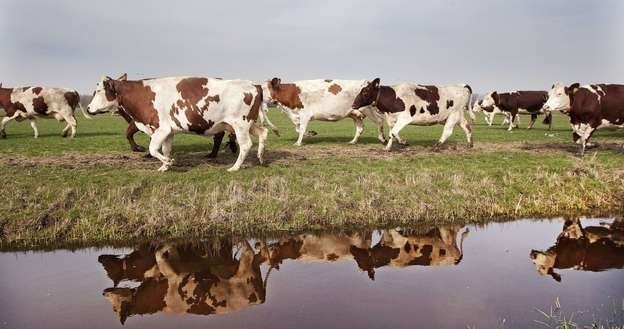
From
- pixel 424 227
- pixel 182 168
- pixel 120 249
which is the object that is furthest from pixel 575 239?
pixel 182 168

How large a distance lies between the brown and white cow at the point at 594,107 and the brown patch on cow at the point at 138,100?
13.3 m

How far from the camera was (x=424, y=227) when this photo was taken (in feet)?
37.4

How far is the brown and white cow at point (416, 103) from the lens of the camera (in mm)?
18594

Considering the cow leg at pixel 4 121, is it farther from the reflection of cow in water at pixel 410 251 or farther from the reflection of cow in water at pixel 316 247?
the reflection of cow in water at pixel 410 251

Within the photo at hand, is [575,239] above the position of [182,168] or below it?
below

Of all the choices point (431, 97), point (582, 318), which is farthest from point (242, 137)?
point (582, 318)

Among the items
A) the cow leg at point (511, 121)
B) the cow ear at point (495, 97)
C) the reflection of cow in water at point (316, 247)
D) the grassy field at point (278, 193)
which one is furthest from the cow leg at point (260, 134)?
the cow ear at point (495, 97)

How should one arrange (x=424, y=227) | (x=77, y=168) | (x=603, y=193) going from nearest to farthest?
(x=424, y=227) → (x=603, y=193) → (x=77, y=168)

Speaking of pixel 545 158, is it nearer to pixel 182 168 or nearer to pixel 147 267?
pixel 182 168

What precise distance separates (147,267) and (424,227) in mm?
5717

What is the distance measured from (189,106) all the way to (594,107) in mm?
12788

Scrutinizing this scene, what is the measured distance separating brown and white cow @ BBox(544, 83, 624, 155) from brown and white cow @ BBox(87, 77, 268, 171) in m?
10.6

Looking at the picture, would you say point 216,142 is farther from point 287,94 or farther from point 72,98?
point 72,98

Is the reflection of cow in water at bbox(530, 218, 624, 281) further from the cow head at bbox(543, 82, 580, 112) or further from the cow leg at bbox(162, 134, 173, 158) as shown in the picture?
the cow leg at bbox(162, 134, 173, 158)
